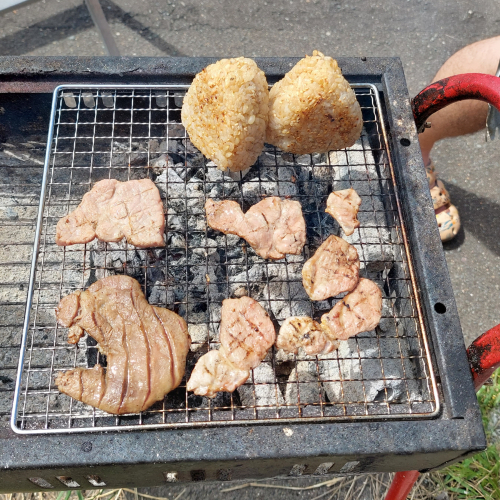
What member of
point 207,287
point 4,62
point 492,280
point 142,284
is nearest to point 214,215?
point 207,287

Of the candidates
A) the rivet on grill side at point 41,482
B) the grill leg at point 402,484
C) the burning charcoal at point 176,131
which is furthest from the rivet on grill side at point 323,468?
the burning charcoal at point 176,131

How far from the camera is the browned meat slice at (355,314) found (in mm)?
2305

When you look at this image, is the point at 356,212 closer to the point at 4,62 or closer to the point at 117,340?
the point at 117,340

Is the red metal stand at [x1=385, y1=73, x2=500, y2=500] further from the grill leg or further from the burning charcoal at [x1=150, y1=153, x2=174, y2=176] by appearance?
the burning charcoal at [x1=150, y1=153, x2=174, y2=176]

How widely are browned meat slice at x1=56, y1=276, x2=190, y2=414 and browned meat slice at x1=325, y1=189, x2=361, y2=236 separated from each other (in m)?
1.00

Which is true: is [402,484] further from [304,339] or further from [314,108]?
[314,108]

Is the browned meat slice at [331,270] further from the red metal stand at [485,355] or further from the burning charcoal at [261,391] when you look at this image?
the red metal stand at [485,355]

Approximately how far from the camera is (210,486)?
2.89 m

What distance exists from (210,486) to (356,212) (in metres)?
1.89

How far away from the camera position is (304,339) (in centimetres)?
228

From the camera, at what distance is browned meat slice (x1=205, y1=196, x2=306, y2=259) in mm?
2486

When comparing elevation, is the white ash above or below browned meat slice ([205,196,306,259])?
below

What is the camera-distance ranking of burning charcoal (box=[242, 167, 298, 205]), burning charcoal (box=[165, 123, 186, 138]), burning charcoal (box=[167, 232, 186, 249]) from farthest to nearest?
burning charcoal (box=[165, 123, 186, 138]) < burning charcoal (box=[242, 167, 298, 205]) < burning charcoal (box=[167, 232, 186, 249])

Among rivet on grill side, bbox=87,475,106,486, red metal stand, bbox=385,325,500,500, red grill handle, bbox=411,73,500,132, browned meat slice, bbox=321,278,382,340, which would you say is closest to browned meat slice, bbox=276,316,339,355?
browned meat slice, bbox=321,278,382,340
